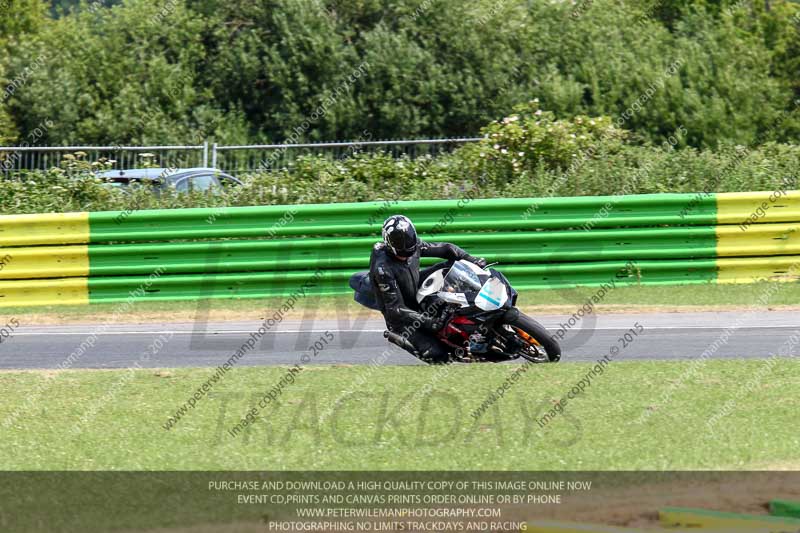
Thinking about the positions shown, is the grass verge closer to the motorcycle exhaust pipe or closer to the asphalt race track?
the asphalt race track

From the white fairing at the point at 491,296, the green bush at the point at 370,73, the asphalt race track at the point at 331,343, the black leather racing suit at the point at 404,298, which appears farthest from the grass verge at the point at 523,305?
the green bush at the point at 370,73

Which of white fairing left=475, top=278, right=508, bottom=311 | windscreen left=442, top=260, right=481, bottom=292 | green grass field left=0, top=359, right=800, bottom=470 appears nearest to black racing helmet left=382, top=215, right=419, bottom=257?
windscreen left=442, top=260, right=481, bottom=292

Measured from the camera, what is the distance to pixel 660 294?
14898 mm

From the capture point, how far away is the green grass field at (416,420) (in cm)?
750

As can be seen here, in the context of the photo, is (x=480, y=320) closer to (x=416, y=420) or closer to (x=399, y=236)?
(x=399, y=236)

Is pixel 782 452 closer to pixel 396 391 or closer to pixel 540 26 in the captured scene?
pixel 396 391

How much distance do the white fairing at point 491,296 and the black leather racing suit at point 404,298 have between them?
0.49 m

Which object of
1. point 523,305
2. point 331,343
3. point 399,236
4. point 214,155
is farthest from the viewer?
point 214,155

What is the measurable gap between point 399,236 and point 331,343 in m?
2.27

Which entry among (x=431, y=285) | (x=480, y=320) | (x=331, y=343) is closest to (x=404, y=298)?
(x=431, y=285)

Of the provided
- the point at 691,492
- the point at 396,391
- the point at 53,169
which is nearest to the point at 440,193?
the point at 53,169

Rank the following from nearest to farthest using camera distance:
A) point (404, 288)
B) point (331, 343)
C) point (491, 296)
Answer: point (491, 296) → point (404, 288) → point (331, 343)

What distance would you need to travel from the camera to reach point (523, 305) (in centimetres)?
1454

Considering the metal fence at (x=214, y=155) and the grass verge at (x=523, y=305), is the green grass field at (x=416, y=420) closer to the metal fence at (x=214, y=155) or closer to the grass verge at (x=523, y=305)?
the grass verge at (x=523, y=305)
